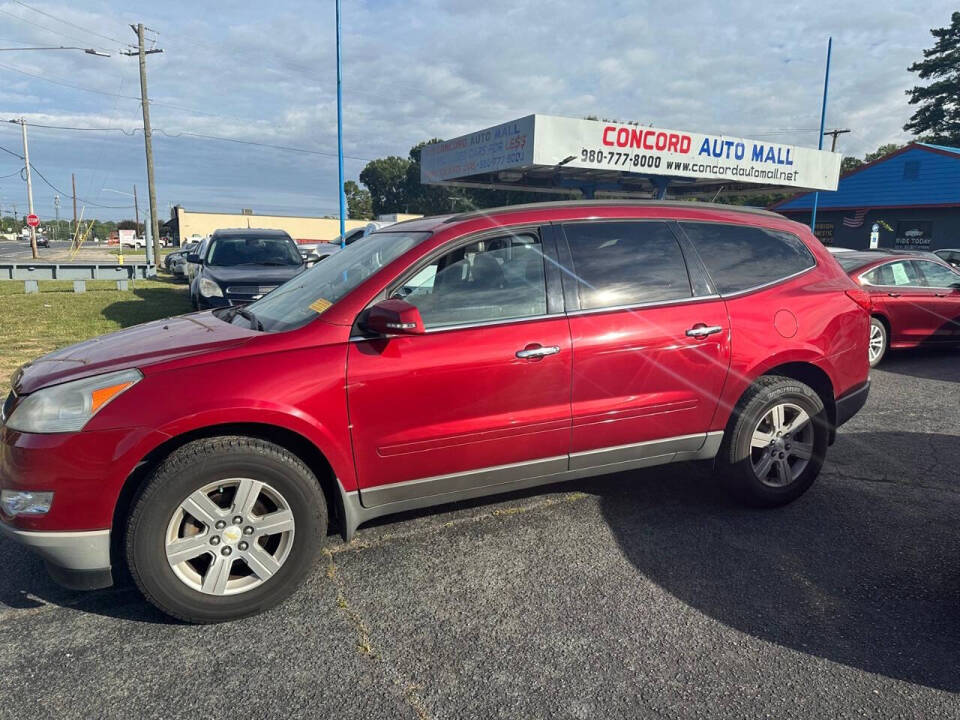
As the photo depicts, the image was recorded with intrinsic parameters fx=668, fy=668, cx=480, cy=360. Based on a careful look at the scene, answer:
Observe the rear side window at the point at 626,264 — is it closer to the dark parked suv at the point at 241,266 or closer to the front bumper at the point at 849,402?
the front bumper at the point at 849,402

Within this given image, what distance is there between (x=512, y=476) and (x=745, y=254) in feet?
6.35

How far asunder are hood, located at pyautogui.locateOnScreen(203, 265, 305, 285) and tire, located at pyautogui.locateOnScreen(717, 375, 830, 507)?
251 inches

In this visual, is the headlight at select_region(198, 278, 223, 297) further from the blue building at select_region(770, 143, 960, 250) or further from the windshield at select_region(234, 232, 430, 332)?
the blue building at select_region(770, 143, 960, 250)

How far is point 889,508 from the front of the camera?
13.0ft

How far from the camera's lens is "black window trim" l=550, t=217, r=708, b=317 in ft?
11.0

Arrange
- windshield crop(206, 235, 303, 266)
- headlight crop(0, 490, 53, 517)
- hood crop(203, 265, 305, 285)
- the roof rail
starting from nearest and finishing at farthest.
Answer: headlight crop(0, 490, 53, 517) < the roof rail < hood crop(203, 265, 305, 285) < windshield crop(206, 235, 303, 266)

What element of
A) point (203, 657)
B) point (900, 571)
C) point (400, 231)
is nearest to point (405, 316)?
point (400, 231)

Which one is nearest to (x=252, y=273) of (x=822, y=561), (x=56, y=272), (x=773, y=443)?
(x=773, y=443)

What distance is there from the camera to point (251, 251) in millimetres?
11000

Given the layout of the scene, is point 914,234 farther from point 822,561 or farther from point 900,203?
point 822,561

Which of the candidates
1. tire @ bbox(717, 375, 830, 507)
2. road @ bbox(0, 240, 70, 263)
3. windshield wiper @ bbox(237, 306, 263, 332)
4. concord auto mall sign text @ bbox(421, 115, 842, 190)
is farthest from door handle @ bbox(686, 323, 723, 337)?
road @ bbox(0, 240, 70, 263)

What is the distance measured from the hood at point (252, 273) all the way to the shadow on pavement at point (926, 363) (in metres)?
7.62

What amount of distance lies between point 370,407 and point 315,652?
3.31ft

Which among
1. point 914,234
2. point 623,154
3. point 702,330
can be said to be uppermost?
point 623,154
